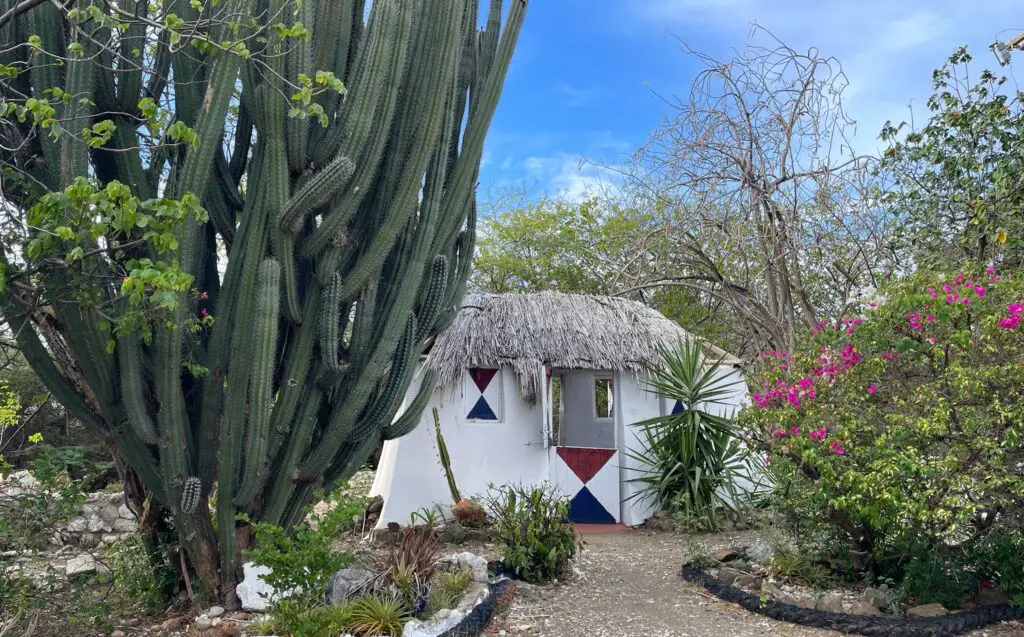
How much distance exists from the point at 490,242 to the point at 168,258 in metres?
15.5

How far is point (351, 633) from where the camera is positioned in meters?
5.23

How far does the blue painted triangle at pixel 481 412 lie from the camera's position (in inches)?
399

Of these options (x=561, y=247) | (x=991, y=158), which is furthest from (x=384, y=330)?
(x=561, y=247)

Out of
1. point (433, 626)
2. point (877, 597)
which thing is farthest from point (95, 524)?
point (877, 597)

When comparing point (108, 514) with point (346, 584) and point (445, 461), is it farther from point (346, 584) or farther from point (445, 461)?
point (346, 584)

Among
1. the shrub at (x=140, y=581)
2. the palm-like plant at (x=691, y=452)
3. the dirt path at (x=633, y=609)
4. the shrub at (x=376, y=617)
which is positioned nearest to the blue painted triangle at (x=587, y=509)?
the palm-like plant at (x=691, y=452)

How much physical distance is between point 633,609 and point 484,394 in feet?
13.8

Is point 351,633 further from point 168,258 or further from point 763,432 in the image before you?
point 763,432

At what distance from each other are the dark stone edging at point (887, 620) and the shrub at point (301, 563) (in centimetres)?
324

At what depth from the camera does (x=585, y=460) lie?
10.4 m

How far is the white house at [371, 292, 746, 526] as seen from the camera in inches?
389

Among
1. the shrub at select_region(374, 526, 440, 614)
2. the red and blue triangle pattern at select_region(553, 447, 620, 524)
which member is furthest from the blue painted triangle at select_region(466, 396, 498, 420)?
the shrub at select_region(374, 526, 440, 614)

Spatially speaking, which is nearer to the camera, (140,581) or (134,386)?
(134,386)

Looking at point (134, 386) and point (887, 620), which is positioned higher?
point (134, 386)
